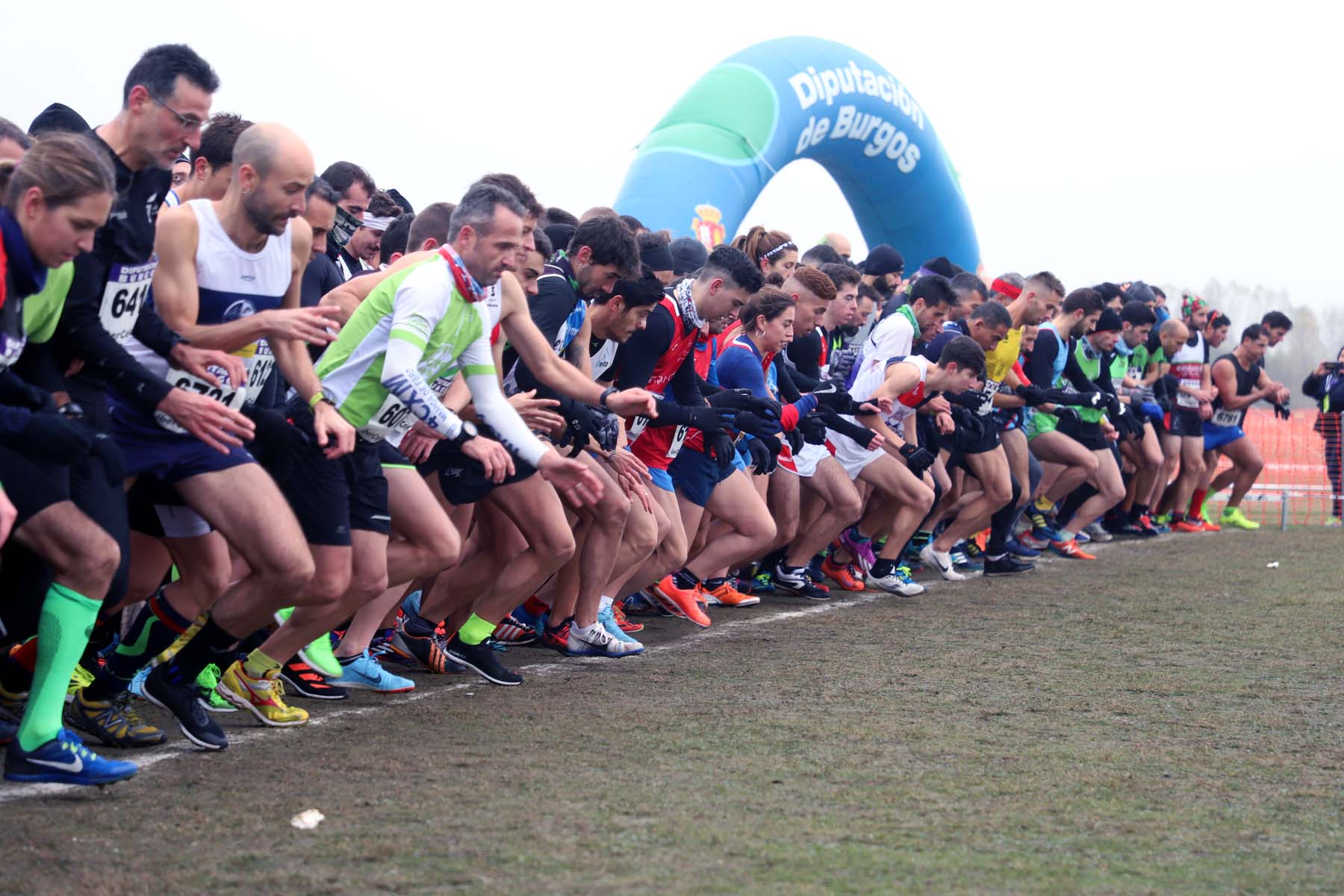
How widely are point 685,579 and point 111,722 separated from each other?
447 cm

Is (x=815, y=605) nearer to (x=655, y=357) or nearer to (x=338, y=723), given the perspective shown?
(x=655, y=357)

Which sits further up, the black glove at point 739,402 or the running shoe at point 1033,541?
the black glove at point 739,402

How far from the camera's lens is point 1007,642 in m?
7.70

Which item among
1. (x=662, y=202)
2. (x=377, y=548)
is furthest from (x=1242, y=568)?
(x=377, y=548)

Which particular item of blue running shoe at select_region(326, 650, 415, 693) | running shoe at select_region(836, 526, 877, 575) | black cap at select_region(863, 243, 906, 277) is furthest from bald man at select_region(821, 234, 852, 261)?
blue running shoe at select_region(326, 650, 415, 693)

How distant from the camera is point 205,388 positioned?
187 inches

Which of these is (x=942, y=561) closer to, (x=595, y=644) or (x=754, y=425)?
(x=754, y=425)

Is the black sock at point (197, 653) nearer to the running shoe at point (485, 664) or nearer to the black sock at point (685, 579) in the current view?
the running shoe at point (485, 664)

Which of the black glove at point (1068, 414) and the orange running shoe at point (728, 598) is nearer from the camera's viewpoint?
the orange running shoe at point (728, 598)

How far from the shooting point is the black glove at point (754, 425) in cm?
719

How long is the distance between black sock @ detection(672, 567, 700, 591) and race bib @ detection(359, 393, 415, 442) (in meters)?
3.48

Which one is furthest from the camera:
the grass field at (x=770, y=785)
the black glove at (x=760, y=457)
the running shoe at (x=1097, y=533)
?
the running shoe at (x=1097, y=533)

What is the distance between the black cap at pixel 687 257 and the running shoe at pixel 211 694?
4.38 meters

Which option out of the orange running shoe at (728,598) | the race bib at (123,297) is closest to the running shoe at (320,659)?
the race bib at (123,297)
